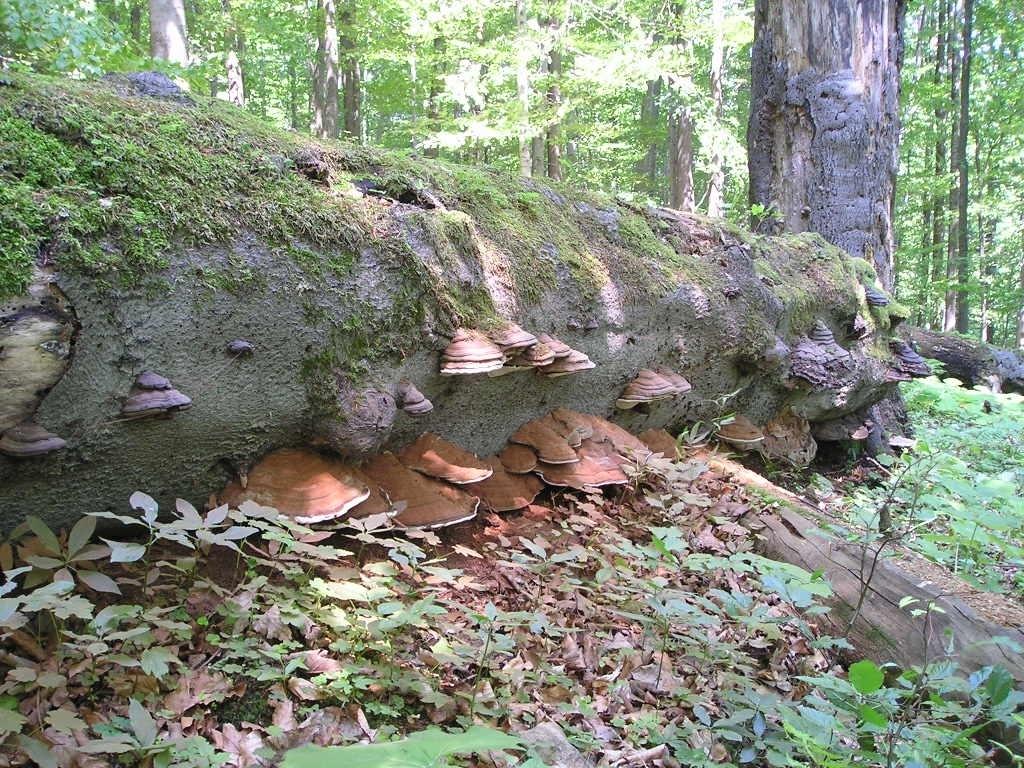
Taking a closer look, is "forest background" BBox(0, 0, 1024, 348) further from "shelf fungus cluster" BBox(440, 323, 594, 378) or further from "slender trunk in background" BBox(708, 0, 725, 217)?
"shelf fungus cluster" BBox(440, 323, 594, 378)

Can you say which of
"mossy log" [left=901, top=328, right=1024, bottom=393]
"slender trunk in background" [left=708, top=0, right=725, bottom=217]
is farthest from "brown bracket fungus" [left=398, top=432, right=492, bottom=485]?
"slender trunk in background" [left=708, top=0, right=725, bottom=217]

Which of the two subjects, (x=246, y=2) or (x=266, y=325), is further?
(x=246, y=2)

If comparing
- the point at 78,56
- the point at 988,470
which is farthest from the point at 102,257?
the point at 988,470

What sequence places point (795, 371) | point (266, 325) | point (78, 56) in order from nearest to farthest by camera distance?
1. point (266, 325)
2. point (795, 371)
3. point (78, 56)

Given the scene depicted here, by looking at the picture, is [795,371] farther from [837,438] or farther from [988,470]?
[988,470]

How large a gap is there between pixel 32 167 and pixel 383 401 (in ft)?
5.27

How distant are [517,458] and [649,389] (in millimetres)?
1147

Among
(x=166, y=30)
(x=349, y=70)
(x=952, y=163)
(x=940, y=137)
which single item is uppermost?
(x=349, y=70)

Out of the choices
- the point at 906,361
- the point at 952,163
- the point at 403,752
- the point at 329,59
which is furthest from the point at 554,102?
the point at 952,163

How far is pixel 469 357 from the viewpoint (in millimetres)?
3193

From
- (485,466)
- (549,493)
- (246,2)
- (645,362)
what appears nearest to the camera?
(485,466)

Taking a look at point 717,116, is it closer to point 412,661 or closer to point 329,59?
point 329,59

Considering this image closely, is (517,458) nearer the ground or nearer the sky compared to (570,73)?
nearer the ground

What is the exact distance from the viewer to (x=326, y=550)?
2.52 meters
